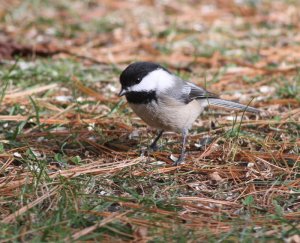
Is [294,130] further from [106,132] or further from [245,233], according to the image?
[245,233]

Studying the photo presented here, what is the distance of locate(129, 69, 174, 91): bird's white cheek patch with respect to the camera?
10.8 feet

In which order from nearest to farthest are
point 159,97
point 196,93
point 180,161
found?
point 180,161, point 159,97, point 196,93

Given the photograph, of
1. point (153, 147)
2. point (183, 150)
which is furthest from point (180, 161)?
point (153, 147)

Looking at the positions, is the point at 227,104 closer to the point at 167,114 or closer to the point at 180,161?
the point at 167,114

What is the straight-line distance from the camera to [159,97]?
3365mm

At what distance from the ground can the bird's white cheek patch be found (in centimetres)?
40

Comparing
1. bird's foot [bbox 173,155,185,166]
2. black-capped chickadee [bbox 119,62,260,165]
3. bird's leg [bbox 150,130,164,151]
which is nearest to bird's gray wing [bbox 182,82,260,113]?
black-capped chickadee [bbox 119,62,260,165]

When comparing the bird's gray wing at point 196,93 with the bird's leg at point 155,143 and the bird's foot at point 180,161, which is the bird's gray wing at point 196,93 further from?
the bird's foot at point 180,161

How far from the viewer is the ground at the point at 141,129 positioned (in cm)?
249

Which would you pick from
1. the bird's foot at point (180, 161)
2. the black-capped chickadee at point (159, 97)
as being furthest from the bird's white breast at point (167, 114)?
the bird's foot at point (180, 161)

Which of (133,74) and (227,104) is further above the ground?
(133,74)

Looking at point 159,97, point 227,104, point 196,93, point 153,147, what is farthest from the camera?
point 227,104

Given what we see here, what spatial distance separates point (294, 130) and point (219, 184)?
3.09ft

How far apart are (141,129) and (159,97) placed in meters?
0.65
